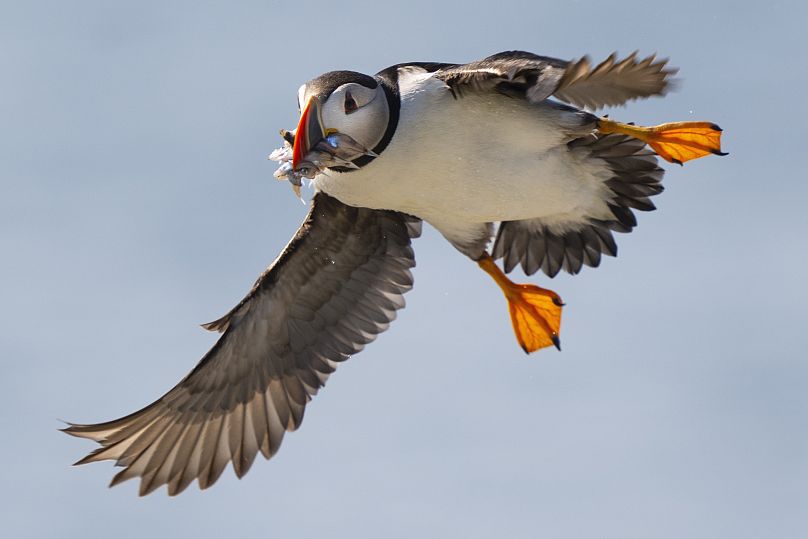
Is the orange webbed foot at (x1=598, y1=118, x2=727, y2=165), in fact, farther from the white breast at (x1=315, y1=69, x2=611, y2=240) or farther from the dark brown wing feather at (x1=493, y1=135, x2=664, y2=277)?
the white breast at (x1=315, y1=69, x2=611, y2=240)

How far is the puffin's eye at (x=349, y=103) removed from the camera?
7.82m

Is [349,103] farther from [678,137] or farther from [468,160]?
[678,137]

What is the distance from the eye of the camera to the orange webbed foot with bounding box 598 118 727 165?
8508mm

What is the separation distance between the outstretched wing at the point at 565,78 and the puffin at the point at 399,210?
0.01 metres

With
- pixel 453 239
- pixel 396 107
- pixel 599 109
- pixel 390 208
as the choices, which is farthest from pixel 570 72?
pixel 453 239

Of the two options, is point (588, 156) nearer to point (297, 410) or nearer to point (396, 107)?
point (396, 107)

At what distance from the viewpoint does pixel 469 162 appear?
835cm

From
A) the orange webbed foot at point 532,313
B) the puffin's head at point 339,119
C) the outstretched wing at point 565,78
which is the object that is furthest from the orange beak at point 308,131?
the orange webbed foot at point 532,313

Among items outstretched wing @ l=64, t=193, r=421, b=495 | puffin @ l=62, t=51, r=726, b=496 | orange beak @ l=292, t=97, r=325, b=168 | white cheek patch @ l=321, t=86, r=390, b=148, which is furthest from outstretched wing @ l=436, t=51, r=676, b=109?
outstretched wing @ l=64, t=193, r=421, b=495

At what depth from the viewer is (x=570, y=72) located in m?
7.17

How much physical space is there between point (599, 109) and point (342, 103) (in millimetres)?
1618

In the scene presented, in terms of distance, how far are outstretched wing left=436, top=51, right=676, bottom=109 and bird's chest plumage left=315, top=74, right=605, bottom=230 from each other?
0.18 metres

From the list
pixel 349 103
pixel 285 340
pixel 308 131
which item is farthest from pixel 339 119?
pixel 285 340

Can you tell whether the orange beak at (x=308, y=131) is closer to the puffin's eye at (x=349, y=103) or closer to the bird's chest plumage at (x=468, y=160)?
the puffin's eye at (x=349, y=103)
